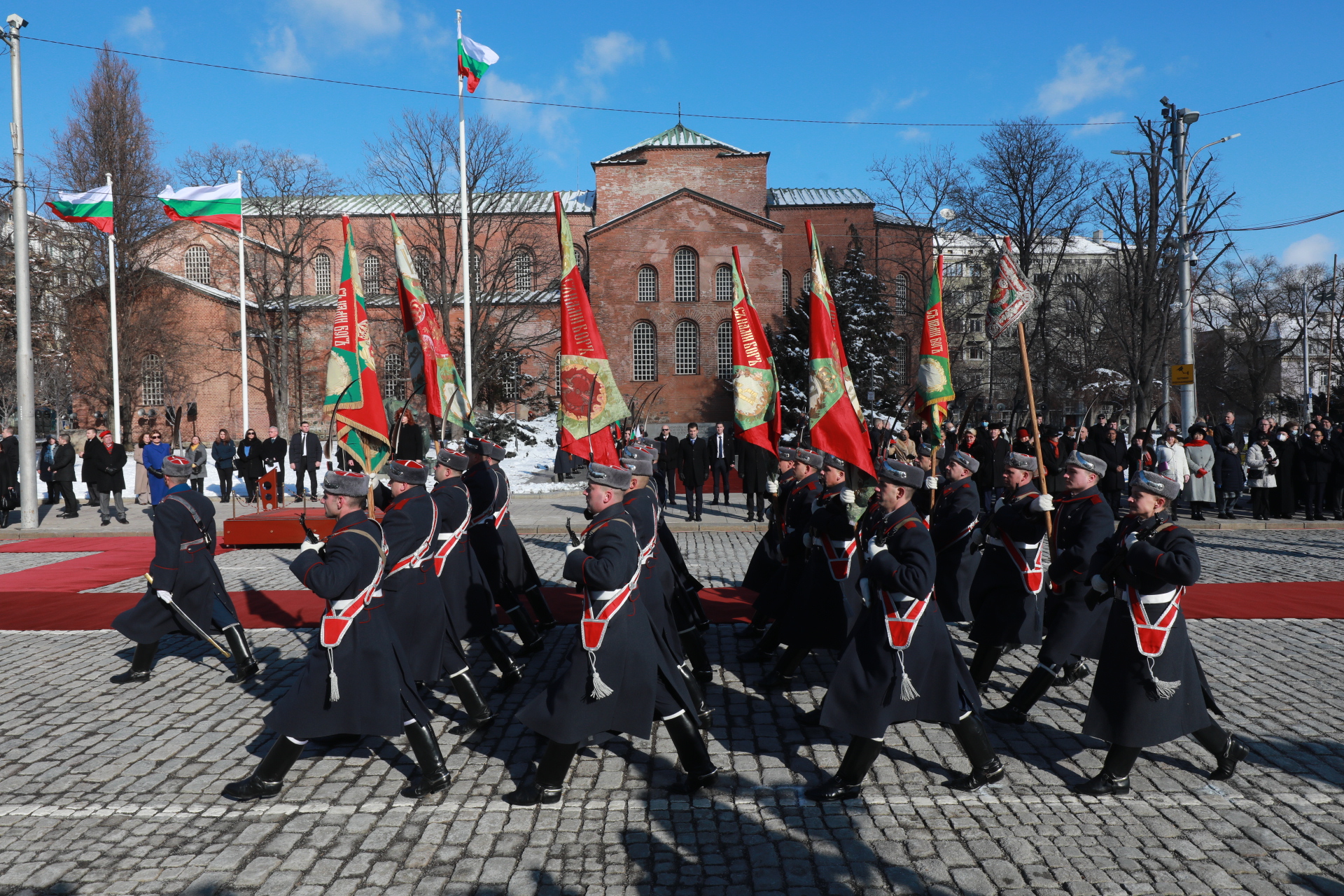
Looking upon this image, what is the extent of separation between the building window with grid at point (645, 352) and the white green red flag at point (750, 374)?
4041 centimetres

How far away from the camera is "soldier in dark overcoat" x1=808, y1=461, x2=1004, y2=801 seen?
4727mm

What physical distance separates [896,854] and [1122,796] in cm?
149

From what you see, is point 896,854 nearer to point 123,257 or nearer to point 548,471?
point 548,471

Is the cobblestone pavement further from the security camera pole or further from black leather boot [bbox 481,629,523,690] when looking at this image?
the security camera pole

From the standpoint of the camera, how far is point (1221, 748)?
489 cm

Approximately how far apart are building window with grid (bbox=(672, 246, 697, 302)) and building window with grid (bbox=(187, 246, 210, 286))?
84.5 ft

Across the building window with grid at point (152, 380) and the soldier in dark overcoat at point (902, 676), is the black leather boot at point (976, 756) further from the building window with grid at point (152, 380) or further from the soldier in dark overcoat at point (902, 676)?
the building window with grid at point (152, 380)

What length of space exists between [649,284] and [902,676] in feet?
154

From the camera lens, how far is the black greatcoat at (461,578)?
7022mm

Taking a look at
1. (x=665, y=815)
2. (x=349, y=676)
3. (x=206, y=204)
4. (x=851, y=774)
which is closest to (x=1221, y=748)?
(x=851, y=774)

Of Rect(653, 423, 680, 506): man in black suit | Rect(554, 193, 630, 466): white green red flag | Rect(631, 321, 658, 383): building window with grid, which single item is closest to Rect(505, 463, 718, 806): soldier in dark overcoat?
Rect(554, 193, 630, 466): white green red flag

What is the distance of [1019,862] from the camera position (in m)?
4.09

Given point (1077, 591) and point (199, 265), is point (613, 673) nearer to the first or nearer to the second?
point (1077, 591)

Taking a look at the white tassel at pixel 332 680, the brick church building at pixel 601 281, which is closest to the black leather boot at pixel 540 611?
the white tassel at pixel 332 680
